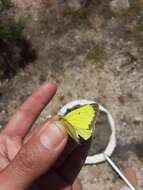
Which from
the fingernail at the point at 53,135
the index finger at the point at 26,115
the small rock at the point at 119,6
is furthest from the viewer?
the small rock at the point at 119,6

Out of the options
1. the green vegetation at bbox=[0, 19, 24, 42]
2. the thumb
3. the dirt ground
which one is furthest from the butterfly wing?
the green vegetation at bbox=[0, 19, 24, 42]

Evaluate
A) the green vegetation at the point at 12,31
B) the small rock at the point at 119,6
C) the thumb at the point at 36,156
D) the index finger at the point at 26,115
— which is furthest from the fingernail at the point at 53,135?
the small rock at the point at 119,6

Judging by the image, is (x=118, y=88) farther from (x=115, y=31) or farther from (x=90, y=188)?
(x=90, y=188)

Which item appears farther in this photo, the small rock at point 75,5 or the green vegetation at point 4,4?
the small rock at point 75,5

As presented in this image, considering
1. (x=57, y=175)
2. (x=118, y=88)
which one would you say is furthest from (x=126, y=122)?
(x=57, y=175)

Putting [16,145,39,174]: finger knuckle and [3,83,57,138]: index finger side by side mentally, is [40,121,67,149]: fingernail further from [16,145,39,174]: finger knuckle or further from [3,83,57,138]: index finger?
[3,83,57,138]: index finger

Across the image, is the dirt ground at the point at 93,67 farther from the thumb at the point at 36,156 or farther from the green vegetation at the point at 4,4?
the thumb at the point at 36,156

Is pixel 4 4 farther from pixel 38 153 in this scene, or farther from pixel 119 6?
pixel 38 153

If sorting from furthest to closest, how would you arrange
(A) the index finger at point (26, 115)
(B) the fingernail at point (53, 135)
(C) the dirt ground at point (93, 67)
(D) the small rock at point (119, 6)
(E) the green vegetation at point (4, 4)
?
1. (D) the small rock at point (119, 6)
2. (E) the green vegetation at point (4, 4)
3. (C) the dirt ground at point (93, 67)
4. (A) the index finger at point (26, 115)
5. (B) the fingernail at point (53, 135)
